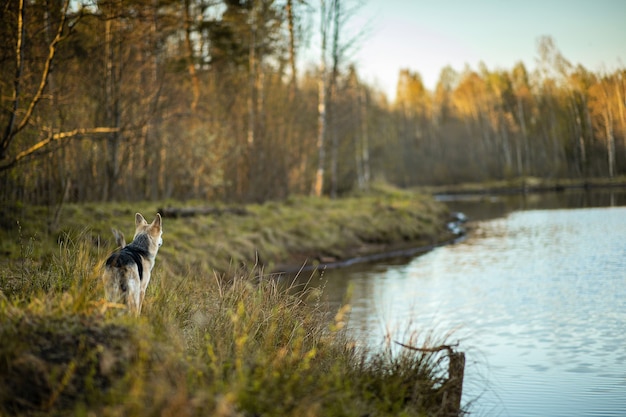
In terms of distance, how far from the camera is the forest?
13.6m

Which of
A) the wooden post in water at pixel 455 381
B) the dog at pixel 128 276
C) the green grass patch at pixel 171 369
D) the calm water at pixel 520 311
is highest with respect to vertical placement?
the dog at pixel 128 276

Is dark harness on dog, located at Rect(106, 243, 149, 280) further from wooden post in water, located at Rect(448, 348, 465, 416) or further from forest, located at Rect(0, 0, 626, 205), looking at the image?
forest, located at Rect(0, 0, 626, 205)

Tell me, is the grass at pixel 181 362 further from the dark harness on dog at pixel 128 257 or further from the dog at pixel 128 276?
the dark harness on dog at pixel 128 257

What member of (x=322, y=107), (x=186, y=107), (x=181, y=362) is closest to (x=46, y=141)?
(x=181, y=362)

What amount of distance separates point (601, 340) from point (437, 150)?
7526cm

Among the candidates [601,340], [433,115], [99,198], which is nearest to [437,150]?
[433,115]

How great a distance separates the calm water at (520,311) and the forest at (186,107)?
6655mm

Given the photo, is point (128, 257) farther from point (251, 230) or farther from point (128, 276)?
point (251, 230)

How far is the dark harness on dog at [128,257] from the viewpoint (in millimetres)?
5355

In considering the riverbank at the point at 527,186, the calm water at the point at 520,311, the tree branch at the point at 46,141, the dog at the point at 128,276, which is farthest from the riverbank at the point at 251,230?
the riverbank at the point at 527,186

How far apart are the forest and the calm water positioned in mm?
6655

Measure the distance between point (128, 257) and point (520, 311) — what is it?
904 cm

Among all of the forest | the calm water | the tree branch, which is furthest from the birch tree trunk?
the tree branch

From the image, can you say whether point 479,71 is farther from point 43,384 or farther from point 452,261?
point 43,384
